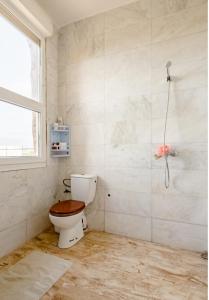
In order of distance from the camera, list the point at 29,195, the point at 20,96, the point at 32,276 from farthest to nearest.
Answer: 1. the point at 29,195
2. the point at 20,96
3. the point at 32,276

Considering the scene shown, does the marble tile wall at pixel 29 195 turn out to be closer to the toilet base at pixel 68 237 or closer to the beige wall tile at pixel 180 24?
the toilet base at pixel 68 237

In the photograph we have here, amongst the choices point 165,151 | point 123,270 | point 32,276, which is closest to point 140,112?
point 165,151

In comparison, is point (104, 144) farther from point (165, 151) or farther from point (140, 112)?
point (165, 151)

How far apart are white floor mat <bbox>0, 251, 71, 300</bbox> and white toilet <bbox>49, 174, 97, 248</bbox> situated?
0.82 ft

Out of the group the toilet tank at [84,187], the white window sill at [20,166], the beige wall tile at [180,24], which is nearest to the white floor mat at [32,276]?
the toilet tank at [84,187]

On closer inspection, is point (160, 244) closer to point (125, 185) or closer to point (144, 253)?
point (144, 253)

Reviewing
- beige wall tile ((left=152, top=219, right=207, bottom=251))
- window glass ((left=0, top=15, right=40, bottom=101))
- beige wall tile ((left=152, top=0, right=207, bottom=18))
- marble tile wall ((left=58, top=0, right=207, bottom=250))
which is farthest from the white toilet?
beige wall tile ((left=152, top=0, right=207, bottom=18))

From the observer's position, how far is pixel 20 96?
1930mm

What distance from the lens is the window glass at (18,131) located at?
1.80m

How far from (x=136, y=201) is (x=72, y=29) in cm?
233

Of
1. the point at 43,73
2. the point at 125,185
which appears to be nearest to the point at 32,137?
the point at 43,73

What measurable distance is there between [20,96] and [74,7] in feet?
4.16

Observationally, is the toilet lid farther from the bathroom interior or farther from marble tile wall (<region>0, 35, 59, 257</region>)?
marble tile wall (<region>0, 35, 59, 257</region>)

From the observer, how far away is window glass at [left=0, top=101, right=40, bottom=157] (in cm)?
180
